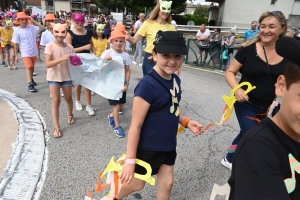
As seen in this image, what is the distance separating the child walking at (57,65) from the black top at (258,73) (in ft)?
7.80

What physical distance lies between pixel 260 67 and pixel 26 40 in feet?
17.8

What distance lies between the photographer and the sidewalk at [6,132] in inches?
125

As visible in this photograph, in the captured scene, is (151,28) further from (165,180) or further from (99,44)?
(165,180)

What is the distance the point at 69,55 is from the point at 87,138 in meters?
1.27

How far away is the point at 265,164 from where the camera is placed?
1.02 metres

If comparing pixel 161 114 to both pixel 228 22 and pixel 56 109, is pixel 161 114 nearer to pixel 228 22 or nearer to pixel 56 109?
pixel 56 109

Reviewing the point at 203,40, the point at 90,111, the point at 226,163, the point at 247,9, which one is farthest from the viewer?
the point at 247,9

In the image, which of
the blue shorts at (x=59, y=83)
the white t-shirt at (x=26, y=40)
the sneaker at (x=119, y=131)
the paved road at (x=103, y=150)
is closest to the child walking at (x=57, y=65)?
the blue shorts at (x=59, y=83)

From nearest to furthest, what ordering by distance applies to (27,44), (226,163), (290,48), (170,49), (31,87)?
(290,48) → (170,49) → (226,163) → (31,87) → (27,44)

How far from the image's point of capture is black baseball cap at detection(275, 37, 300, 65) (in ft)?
3.20

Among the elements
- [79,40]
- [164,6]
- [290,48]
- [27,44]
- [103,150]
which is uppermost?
[164,6]

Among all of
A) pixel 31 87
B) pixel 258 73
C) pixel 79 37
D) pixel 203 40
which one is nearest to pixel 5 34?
pixel 31 87

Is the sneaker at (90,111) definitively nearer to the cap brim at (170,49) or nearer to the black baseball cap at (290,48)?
the cap brim at (170,49)

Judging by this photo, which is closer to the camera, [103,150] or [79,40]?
[103,150]
